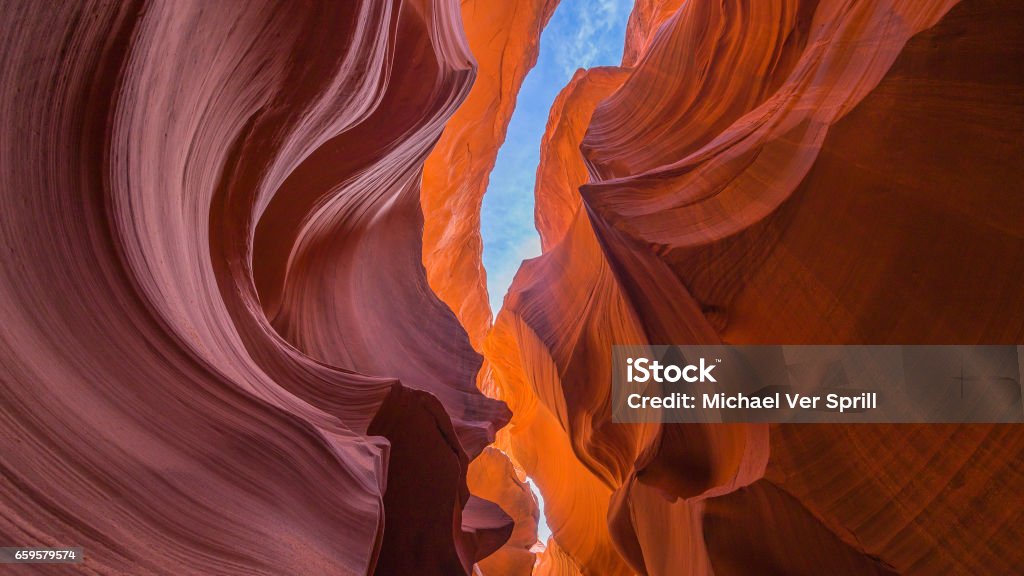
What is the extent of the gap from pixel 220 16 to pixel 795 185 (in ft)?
10.2

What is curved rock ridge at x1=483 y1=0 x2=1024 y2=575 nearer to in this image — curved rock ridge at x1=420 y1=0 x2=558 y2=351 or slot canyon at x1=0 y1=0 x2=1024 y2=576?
slot canyon at x1=0 y1=0 x2=1024 y2=576

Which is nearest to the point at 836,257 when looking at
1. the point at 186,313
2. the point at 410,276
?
the point at 186,313

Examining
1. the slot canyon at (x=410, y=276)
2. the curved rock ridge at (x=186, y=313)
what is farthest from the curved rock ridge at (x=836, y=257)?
A: the curved rock ridge at (x=186, y=313)

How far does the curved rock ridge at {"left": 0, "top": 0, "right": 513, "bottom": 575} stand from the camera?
134 centimetres

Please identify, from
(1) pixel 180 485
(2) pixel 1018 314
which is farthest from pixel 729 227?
(1) pixel 180 485

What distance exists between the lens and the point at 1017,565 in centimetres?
257

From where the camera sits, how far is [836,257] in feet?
10.2

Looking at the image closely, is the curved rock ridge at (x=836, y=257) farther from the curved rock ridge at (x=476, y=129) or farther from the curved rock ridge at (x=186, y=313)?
the curved rock ridge at (x=476, y=129)

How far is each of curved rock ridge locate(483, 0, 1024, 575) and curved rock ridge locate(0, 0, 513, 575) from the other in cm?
202

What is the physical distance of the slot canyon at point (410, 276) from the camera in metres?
1.48

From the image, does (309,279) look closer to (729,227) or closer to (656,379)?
(656,379)

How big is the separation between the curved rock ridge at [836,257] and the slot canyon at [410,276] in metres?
0.02

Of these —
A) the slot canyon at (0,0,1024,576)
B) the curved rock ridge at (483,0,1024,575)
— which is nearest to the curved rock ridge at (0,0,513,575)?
the slot canyon at (0,0,1024,576)

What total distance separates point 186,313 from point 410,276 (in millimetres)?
4950
